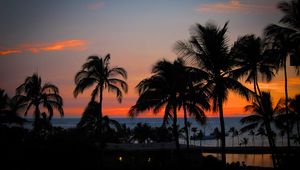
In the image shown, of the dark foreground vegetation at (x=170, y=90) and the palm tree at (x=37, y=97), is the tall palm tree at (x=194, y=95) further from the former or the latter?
the palm tree at (x=37, y=97)

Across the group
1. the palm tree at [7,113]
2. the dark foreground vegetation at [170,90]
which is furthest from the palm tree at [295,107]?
the palm tree at [7,113]

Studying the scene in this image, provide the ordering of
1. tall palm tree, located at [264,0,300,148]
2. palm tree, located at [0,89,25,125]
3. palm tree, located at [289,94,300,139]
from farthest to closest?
palm tree, located at [289,94,300,139] → palm tree, located at [0,89,25,125] → tall palm tree, located at [264,0,300,148]

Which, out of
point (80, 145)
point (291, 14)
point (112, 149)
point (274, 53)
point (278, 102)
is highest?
point (291, 14)

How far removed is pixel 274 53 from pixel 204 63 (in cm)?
428

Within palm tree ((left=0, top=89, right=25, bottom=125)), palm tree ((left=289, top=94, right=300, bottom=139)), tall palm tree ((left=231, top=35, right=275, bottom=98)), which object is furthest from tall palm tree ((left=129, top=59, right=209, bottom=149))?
palm tree ((left=289, top=94, right=300, bottom=139))

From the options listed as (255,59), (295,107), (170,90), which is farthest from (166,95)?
(295,107)

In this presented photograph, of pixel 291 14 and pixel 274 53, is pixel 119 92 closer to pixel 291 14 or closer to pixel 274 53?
pixel 274 53

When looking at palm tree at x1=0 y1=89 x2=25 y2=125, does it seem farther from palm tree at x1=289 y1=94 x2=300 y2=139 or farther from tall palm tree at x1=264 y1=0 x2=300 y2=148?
palm tree at x1=289 y1=94 x2=300 y2=139

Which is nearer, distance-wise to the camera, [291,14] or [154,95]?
[291,14]

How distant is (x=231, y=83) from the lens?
62.2 feet

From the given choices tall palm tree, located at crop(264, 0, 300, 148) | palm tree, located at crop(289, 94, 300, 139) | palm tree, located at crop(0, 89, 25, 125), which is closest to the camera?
tall palm tree, located at crop(264, 0, 300, 148)

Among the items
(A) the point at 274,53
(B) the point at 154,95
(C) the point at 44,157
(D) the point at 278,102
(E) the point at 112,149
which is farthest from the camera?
(D) the point at 278,102

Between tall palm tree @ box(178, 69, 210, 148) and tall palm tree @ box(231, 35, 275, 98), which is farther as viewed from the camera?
tall palm tree @ box(231, 35, 275, 98)

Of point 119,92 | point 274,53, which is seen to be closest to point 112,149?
point 119,92
